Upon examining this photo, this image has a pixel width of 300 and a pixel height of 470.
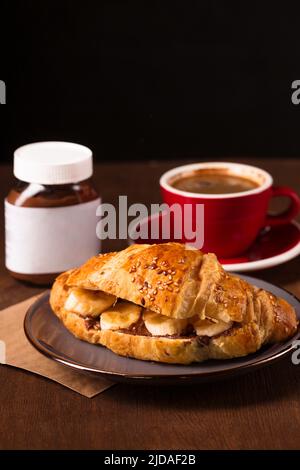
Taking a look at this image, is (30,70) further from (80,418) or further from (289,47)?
(80,418)

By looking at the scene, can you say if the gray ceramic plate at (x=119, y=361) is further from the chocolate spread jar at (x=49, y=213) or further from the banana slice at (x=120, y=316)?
the chocolate spread jar at (x=49, y=213)

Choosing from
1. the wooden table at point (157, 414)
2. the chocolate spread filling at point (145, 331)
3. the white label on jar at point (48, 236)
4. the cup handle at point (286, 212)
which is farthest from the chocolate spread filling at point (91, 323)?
the cup handle at point (286, 212)

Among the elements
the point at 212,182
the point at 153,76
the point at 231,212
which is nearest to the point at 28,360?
the point at 231,212

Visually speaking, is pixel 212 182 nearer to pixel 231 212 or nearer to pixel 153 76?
pixel 231 212

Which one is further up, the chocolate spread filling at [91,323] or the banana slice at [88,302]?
the banana slice at [88,302]

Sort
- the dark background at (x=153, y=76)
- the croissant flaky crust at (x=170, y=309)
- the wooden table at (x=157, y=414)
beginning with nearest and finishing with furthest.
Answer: the wooden table at (x=157, y=414) < the croissant flaky crust at (x=170, y=309) < the dark background at (x=153, y=76)
